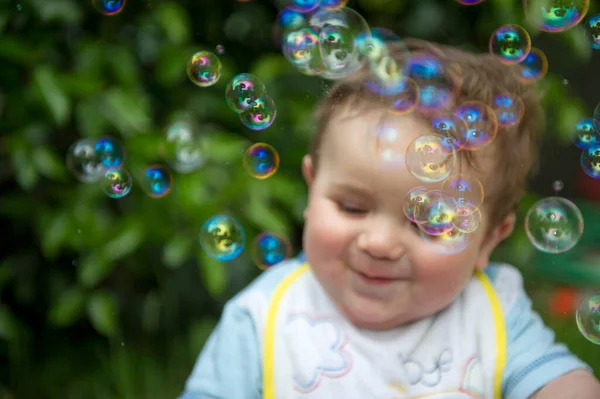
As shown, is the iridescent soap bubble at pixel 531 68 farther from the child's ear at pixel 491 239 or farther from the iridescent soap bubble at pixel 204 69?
the iridescent soap bubble at pixel 204 69

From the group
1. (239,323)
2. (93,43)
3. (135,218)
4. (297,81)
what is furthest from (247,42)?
(239,323)

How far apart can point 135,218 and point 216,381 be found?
86 centimetres

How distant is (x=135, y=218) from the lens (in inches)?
84.0

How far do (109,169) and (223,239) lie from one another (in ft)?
1.28

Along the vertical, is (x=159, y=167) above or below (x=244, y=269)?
above

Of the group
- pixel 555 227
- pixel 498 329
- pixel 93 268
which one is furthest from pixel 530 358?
pixel 93 268

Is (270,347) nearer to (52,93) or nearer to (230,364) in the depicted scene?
(230,364)

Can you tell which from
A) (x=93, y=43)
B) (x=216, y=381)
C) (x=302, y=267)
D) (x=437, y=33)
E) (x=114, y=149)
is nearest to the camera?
(x=216, y=381)

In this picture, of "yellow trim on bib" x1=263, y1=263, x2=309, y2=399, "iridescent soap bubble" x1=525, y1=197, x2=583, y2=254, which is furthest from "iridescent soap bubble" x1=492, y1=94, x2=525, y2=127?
"yellow trim on bib" x1=263, y1=263, x2=309, y2=399

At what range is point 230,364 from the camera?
1389 mm

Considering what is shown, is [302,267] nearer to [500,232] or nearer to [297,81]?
[500,232]

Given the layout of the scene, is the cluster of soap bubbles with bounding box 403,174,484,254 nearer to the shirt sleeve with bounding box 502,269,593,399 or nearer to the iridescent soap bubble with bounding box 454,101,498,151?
the iridescent soap bubble with bounding box 454,101,498,151

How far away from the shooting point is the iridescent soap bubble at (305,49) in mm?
1644

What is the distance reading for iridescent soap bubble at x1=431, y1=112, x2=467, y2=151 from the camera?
1.39 m
